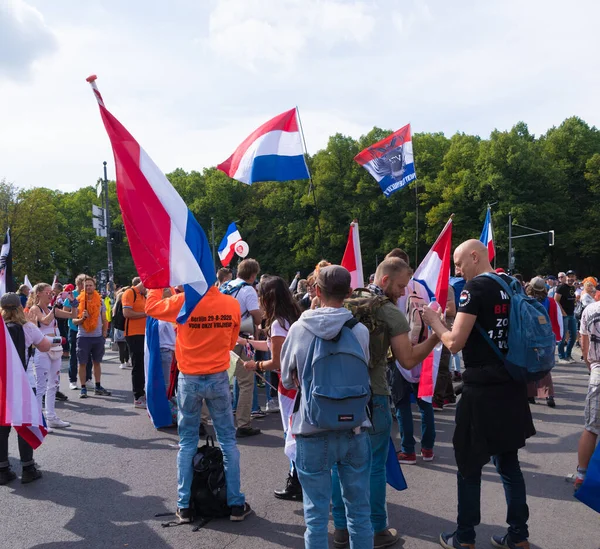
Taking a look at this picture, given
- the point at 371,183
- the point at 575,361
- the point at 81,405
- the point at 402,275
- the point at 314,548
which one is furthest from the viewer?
the point at 371,183

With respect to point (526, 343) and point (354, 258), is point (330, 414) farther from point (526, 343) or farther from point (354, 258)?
point (354, 258)

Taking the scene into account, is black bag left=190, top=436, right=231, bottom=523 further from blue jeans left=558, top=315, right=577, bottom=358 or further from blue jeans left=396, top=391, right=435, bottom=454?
blue jeans left=558, top=315, right=577, bottom=358

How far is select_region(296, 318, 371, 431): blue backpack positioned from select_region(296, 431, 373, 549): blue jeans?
0.11 meters

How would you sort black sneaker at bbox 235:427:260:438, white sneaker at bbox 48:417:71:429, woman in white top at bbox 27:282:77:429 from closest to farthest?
black sneaker at bbox 235:427:260:438, woman in white top at bbox 27:282:77:429, white sneaker at bbox 48:417:71:429

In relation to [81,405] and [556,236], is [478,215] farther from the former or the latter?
[81,405]

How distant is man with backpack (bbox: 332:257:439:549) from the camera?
3664mm

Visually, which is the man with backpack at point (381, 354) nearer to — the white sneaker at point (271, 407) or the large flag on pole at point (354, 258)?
the large flag on pole at point (354, 258)

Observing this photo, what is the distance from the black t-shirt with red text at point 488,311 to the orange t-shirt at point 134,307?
20.4 ft

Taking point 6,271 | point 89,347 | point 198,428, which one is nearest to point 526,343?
point 198,428

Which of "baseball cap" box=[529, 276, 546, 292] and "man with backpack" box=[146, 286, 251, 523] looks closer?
"man with backpack" box=[146, 286, 251, 523]

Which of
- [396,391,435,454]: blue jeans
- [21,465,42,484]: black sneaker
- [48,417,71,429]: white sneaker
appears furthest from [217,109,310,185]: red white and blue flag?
[21,465,42,484]: black sneaker

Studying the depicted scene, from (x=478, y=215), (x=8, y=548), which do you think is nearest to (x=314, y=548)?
(x=8, y=548)

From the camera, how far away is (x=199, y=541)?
13.8 ft

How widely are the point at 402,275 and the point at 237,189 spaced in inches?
2154
